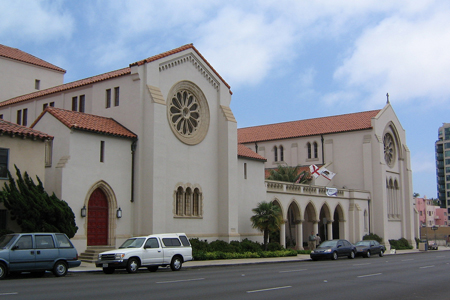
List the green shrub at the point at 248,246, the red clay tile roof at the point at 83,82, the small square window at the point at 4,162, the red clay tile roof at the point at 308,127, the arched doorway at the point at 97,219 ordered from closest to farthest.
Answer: the small square window at the point at 4,162 → the arched doorway at the point at 97,219 → the red clay tile roof at the point at 83,82 → the green shrub at the point at 248,246 → the red clay tile roof at the point at 308,127

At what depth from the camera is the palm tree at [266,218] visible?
109ft

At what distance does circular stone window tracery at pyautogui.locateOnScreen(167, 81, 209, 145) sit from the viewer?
30453mm

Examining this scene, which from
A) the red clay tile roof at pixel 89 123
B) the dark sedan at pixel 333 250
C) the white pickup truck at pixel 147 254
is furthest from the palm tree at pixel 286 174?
the white pickup truck at pixel 147 254

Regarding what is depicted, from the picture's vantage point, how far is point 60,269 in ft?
60.8

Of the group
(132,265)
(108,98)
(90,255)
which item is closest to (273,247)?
(90,255)

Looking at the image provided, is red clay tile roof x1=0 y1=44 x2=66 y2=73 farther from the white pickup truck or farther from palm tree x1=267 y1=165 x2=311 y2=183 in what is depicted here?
the white pickup truck

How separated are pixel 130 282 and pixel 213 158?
17550 mm

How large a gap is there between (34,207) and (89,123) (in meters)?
6.11

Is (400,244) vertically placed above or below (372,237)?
below

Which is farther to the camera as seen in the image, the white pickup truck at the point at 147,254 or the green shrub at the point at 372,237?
the green shrub at the point at 372,237

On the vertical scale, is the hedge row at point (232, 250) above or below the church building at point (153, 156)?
below

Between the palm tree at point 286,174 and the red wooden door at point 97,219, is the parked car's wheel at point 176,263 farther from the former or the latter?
the palm tree at point 286,174

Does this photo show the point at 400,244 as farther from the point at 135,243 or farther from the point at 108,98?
the point at 135,243

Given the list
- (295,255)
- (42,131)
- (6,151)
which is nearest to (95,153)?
(42,131)
